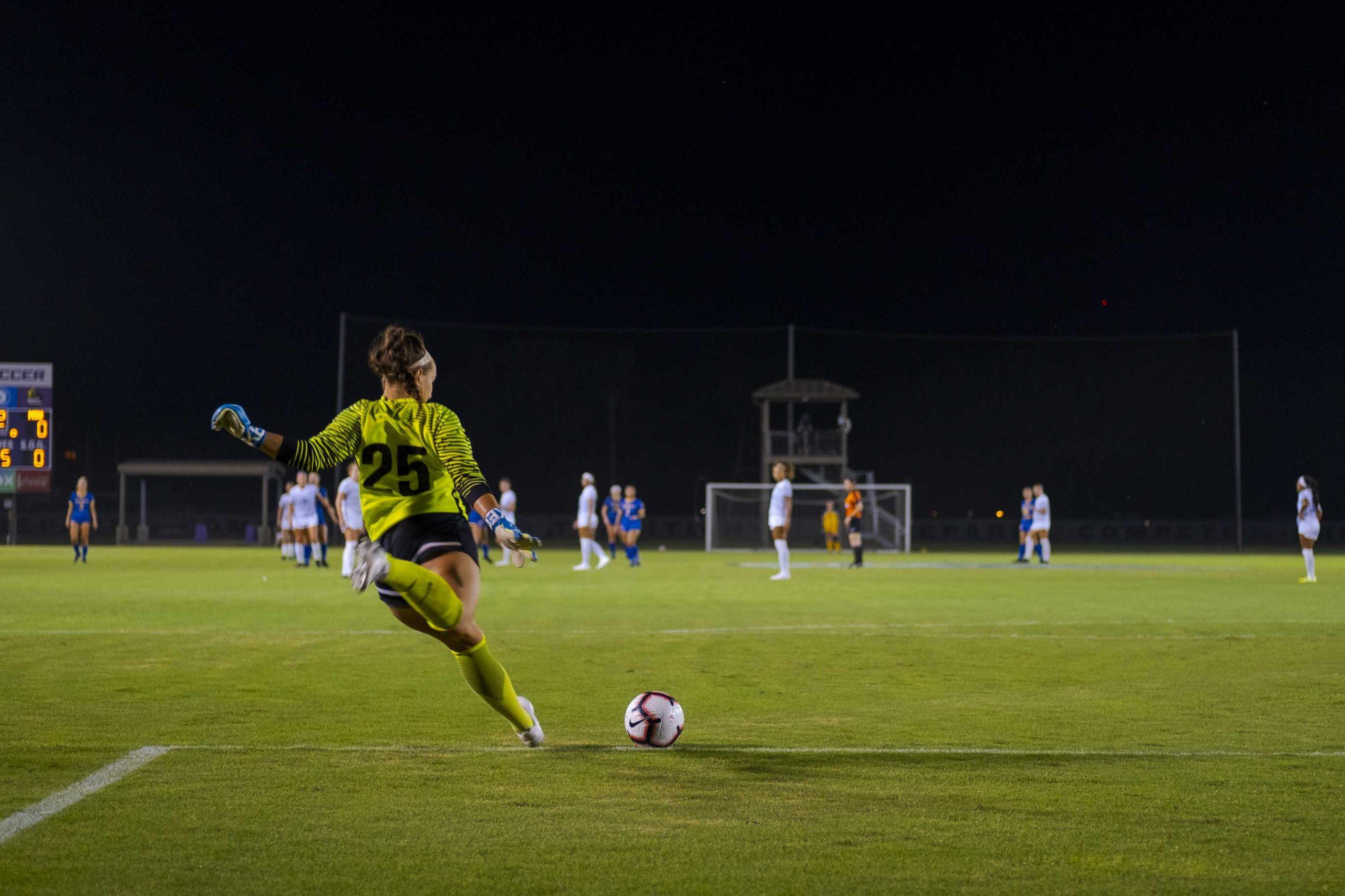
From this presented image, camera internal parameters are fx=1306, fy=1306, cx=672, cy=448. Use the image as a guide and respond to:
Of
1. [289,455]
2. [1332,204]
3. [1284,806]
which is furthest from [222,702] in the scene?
[1332,204]

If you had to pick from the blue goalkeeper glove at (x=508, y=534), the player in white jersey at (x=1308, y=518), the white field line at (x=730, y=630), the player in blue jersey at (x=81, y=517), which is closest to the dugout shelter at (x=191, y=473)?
the player in blue jersey at (x=81, y=517)

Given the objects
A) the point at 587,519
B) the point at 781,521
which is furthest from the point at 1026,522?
the point at 587,519

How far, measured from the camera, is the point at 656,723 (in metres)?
6.38

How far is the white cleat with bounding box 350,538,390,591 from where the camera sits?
5387 millimetres

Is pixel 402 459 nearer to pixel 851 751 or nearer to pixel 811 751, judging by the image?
pixel 811 751

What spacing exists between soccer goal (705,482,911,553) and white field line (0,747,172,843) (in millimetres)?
36442

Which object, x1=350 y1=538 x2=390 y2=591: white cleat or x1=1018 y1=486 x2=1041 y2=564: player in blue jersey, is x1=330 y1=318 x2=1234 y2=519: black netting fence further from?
x1=350 y1=538 x2=390 y2=591: white cleat

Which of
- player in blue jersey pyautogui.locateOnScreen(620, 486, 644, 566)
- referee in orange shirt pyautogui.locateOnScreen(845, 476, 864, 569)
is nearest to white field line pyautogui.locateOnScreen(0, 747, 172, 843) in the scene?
referee in orange shirt pyautogui.locateOnScreen(845, 476, 864, 569)

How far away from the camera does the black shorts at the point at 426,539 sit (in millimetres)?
5969

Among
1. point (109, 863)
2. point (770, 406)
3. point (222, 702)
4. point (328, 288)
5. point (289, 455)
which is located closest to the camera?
point (109, 863)

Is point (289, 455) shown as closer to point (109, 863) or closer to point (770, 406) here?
point (109, 863)

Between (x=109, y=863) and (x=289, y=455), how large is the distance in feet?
6.60

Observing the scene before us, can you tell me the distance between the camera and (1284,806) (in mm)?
5066

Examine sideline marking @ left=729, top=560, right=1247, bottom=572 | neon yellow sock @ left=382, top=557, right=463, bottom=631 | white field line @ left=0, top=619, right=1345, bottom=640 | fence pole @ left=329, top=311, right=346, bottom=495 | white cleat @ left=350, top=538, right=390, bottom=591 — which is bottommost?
sideline marking @ left=729, top=560, right=1247, bottom=572
